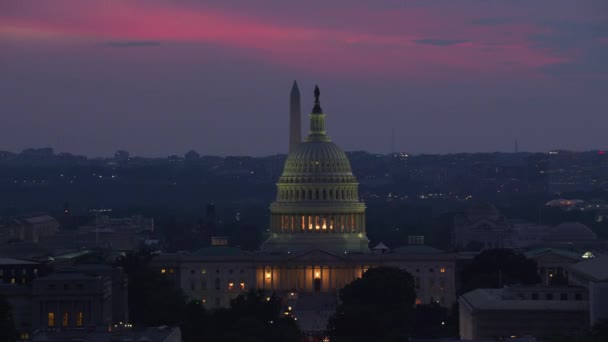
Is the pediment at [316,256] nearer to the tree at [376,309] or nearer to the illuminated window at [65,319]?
the tree at [376,309]

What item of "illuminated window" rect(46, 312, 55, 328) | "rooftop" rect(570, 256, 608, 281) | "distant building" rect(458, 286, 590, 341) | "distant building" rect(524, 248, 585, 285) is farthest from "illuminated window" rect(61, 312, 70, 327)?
"distant building" rect(524, 248, 585, 285)

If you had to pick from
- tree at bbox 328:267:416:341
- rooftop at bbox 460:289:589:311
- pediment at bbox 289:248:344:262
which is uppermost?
pediment at bbox 289:248:344:262

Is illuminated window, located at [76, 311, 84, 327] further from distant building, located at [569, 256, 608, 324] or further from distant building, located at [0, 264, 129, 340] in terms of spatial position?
distant building, located at [569, 256, 608, 324]

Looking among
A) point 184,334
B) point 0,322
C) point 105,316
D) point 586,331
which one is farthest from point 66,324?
point 586,331

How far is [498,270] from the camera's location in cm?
17400

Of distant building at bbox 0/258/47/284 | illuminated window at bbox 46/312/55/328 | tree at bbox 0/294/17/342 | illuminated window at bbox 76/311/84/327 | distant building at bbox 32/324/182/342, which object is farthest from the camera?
distant building at bbox 0/258/47/284

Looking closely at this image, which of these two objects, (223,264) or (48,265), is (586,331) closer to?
(48,265)

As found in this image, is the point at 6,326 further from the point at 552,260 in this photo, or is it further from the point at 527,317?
the point at 552,260

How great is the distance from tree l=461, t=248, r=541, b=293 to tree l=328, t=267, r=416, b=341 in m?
4.52

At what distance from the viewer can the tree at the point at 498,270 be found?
168637mm

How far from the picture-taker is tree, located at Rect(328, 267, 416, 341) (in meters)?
129

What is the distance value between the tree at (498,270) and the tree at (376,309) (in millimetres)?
4521

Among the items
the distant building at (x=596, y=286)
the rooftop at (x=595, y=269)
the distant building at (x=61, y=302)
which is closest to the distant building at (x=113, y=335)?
the distant building at (x=61, y=302)

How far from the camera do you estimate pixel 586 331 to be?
114 metres
